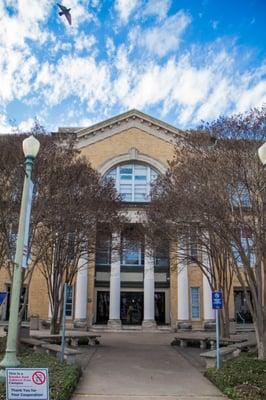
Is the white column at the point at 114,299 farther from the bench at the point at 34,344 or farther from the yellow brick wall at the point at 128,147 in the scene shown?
the bench at the point at 34,344

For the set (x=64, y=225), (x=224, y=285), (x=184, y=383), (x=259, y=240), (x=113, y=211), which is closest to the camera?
(x=184, y=383)

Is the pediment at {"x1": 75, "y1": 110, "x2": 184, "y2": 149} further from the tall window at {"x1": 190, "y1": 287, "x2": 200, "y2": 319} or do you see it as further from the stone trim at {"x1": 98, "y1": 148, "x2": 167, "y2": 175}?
the tall window at {"x1": 190, "y1": 287, "x2": 200, "y2": 319}

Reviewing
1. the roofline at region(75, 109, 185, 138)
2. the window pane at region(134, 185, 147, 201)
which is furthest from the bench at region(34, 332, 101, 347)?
the roofline at region(75, 109, 185, 138)

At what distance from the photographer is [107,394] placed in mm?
9609

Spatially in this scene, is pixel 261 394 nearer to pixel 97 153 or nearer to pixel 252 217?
pixel 252 217

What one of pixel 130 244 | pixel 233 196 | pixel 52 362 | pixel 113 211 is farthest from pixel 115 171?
pixel 52 362

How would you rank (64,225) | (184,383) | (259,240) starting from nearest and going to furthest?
(184,383) → (259,240) → (64,225)

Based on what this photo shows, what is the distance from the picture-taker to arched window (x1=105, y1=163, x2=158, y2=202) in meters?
32.7

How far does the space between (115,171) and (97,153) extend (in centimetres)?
201

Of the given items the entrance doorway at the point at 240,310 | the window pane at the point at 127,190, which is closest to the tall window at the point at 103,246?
the window pane at the point at 127,190

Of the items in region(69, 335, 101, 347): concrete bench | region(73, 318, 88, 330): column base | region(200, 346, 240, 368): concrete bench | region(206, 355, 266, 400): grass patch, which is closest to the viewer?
region(206, 355, 266, 400): grass patch

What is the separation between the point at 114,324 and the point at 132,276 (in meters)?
4.07

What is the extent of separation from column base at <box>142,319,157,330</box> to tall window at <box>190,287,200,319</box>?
3139mm

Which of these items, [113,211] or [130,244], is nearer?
[113,211]
